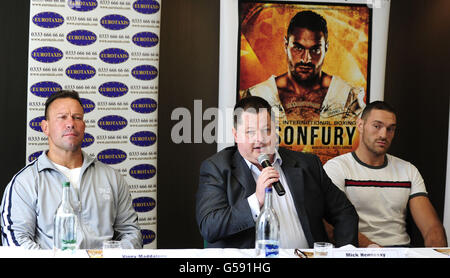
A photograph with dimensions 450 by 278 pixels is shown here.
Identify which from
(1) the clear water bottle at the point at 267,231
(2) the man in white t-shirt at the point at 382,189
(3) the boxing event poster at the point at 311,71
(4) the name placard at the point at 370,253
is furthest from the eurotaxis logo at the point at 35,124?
(4) the name placard at the point at 370,253

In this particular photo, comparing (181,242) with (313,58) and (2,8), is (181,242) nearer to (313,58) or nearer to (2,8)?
(313,58)

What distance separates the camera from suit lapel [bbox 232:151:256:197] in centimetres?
292

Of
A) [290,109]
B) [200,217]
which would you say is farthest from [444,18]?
[200,217]

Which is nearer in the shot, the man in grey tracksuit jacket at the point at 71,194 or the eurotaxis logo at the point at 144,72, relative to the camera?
the man in grey tracksuit jacket at the point at 71,194

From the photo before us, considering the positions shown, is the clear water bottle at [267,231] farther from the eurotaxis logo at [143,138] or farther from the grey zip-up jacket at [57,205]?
the eurotaxis logo at [143,138]

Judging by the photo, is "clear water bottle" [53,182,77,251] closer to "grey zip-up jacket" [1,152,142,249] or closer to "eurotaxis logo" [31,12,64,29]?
"grey zip-up jacket" [1,152,142,249]

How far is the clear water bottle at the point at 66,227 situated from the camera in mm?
2336

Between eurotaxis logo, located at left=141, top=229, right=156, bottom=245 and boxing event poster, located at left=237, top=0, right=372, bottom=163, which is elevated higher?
boxing event poster, located at left=237, top=0, right=372, bottom=163

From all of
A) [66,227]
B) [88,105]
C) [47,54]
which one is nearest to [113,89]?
[88,105]

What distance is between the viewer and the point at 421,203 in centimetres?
344

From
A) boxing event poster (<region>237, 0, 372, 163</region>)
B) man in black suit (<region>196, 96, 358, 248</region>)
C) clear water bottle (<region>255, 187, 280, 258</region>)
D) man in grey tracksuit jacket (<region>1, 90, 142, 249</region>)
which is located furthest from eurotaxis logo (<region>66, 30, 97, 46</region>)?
clear water bottle (<region>255, 187, 280, 258</region>)

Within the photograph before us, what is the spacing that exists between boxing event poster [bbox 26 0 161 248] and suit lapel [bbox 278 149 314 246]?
1460 millimetres

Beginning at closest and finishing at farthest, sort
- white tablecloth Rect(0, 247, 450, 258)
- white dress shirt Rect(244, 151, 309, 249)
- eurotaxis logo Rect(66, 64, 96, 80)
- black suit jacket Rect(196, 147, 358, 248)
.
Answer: white tablecloth Rect(0, 247, 450, 258)
black suit jacket Rect(196, 147, 358, 248)
white dress shirt Rect(244, 151, 309, 249)
eurotaxis logo Rect(66, 64, 96, 80)
